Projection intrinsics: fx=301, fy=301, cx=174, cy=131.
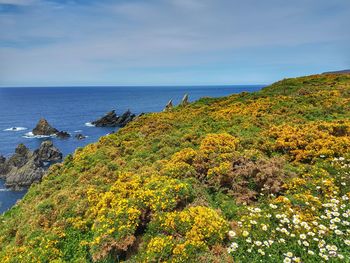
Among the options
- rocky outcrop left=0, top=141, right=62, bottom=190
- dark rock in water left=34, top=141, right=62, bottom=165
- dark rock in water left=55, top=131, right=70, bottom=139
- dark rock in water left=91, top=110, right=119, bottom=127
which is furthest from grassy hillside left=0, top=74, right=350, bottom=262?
dark rock in water left=91, top=110, right=119, bottom=127

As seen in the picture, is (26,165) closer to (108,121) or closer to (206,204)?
(108,121)

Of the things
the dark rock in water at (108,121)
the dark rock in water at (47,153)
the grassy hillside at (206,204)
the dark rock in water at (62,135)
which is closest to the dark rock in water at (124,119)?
the dark rock in water at (108,121)

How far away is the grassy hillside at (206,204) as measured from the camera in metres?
8.07

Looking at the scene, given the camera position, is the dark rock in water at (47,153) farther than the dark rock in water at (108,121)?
No

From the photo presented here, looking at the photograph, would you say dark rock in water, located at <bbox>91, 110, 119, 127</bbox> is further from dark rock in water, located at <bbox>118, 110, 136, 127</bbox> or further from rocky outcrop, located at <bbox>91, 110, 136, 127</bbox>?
dark rock in water, located at <bbox>118, 110, 136, 127</bbox>

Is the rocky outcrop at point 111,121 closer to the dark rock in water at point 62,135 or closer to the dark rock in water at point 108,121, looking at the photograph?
the dark rock in water at point 108,121

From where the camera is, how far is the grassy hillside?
8.07 meters

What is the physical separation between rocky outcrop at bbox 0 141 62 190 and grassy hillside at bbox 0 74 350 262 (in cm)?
3905

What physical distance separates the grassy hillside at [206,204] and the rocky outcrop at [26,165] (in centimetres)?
3905

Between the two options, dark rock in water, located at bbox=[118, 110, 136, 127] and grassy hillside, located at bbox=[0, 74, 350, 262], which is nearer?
grassy hillside, located at bbox=[0, 74, 350, 262]

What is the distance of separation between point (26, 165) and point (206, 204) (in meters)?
54.7

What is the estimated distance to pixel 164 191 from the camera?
33.1ft

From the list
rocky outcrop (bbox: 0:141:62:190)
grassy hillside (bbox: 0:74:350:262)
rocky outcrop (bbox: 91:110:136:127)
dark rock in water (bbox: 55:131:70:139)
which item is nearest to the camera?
grassy hillside (bbox: 0:74:350:262)

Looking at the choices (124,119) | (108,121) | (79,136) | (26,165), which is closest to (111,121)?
(108,121)
